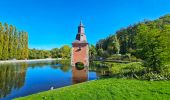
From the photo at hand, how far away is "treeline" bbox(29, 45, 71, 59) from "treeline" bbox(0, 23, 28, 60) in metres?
22.8

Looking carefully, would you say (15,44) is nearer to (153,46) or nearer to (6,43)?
(6,43)

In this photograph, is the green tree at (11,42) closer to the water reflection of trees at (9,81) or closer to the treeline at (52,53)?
the treeline at (52,53)

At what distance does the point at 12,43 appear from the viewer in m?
65.1

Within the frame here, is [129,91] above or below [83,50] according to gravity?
below

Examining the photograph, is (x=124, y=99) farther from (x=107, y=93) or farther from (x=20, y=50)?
(x=20, y=50)

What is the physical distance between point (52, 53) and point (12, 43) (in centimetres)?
6774

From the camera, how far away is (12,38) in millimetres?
65812

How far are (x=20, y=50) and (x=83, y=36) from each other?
30.2 meters

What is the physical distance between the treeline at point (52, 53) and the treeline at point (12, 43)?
22.8m

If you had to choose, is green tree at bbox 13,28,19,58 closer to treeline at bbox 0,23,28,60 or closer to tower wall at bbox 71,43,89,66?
treeline at bbox 0,23,28,60

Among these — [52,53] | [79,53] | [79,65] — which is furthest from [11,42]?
[52,53]

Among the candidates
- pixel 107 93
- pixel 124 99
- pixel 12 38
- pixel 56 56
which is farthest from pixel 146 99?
pixel 56 56

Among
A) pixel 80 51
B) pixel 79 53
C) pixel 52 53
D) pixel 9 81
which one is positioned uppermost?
pixel 52 53

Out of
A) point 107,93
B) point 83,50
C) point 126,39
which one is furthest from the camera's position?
point 126,39
